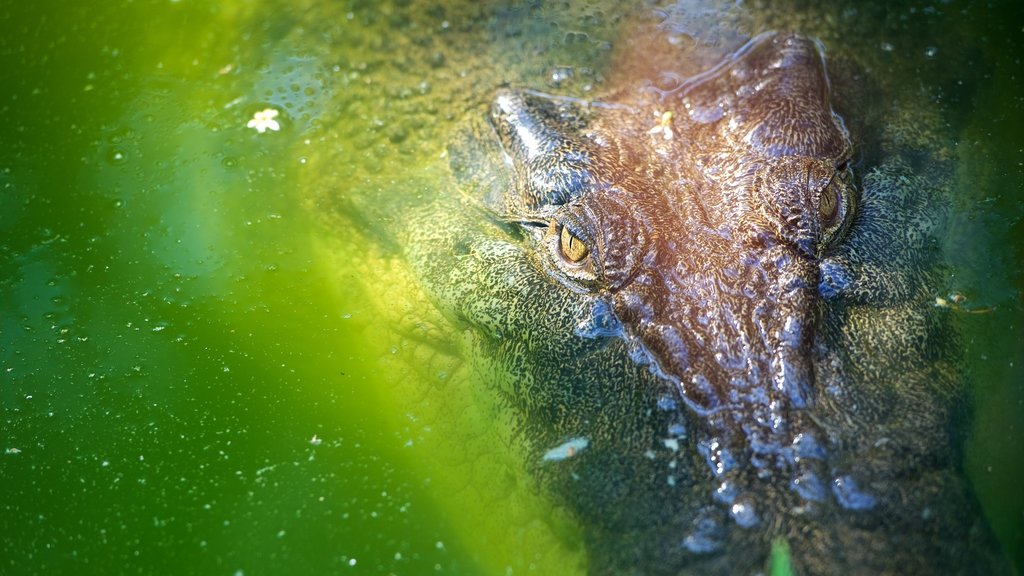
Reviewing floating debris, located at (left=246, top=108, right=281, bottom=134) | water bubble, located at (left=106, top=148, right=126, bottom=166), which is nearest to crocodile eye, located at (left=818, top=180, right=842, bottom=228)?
floating debris, located at (left=246, top=108, right=281, bottom=134)

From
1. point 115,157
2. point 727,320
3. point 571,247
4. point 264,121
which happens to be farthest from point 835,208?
point 115,157

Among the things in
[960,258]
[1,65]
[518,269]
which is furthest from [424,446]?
[1,65]

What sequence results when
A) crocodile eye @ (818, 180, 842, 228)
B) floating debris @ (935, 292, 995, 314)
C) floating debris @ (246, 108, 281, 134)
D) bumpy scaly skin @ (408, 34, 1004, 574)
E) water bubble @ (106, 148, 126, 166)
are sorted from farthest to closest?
floating debris @ (246, 108, 281, 134)
water bubble @ (106, 148, 126, 166)
floating debris @ (935, 292, 995, 314)
crocodile eye @ (818, 180, 842, 228)
bumpy scaly skin @ (408, 34, 1004, 574)

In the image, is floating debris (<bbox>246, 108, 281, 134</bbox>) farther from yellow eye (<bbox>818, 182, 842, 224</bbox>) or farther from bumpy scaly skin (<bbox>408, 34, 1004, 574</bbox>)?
yellow eye (<bbox>818, 182, 842, 224</bbox>)

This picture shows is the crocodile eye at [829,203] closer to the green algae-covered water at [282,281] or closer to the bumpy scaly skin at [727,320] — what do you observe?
the bumpy scaly skin at [727,320]

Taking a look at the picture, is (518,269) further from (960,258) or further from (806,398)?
(960,258)

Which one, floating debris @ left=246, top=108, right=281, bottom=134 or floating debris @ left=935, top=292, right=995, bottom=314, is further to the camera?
floating debris @ left=246, top=108, right=281, bottom=134

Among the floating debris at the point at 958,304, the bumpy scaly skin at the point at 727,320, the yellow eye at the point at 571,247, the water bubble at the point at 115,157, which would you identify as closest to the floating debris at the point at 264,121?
the water bubble at the point at 115,157
